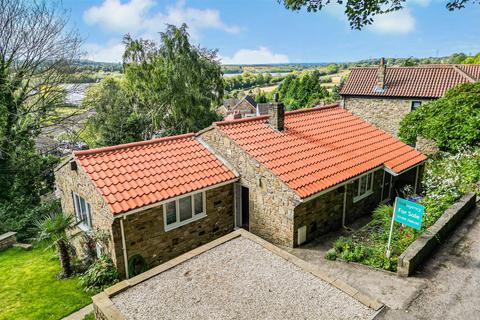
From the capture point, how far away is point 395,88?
2733 cm

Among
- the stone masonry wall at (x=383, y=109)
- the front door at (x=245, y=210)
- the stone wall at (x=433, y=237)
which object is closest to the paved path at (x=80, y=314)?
the front door at (x=245, y=210)

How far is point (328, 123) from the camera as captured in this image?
15.4 meters

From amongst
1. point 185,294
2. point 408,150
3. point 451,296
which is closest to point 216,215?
point 185,294

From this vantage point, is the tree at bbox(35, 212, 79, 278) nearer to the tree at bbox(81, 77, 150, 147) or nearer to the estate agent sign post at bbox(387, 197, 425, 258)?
the estate agent sign post at bbox(387, 197, 425, 258)

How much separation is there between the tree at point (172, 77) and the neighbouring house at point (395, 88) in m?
13.5

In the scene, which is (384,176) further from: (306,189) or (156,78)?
(156,78)

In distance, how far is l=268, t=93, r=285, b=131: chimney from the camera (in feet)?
43.1

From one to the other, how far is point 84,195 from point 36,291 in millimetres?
3215

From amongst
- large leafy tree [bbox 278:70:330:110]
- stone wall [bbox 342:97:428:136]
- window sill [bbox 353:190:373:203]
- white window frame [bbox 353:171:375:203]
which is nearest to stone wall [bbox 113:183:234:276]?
window sill [bbox 353:190:373:203]

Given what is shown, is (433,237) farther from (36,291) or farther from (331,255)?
(36,291)

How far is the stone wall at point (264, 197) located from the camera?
10.3 metres

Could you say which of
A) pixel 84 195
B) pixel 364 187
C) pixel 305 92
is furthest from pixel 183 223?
pixel 305 92

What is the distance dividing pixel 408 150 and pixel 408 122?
7.91 m

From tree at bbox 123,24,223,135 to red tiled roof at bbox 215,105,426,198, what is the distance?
48.8ft
